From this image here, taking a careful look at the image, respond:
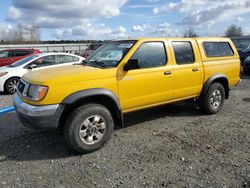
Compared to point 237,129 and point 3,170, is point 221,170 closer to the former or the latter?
point 237,129

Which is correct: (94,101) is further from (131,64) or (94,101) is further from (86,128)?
(131,64)

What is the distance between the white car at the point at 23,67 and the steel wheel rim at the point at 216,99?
517 cm

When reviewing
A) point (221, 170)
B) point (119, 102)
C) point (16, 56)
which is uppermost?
point (16, 56)

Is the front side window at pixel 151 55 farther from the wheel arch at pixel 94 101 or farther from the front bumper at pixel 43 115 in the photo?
the front bumper at pixel 43 115

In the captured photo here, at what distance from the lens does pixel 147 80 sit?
192 inches

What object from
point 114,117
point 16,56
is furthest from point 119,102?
point 16,56

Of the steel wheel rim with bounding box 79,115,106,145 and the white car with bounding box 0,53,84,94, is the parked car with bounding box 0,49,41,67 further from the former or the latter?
the steel wheel rim with bounding box 79,115,106,145

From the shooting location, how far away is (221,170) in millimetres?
3689

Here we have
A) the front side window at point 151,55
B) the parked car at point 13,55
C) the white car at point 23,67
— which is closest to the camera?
the front side window at point 151,55

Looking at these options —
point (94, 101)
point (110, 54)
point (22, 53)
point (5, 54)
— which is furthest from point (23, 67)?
point (94, 101)

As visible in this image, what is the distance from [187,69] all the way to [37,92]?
3.05 m

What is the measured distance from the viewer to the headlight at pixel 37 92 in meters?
3.92

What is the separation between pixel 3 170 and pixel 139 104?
8.05 feet

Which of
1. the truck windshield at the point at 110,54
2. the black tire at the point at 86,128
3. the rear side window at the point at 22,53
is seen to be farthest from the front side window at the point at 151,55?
the rear side window at the point at 22,53
